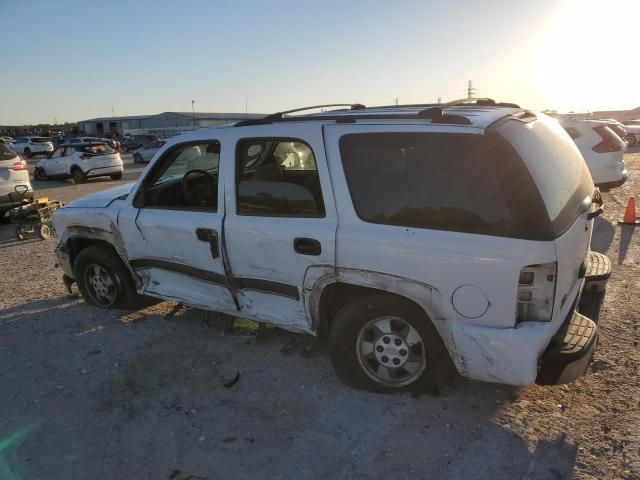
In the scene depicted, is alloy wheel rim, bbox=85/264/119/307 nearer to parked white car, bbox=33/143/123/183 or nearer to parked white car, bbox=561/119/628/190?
parked white car, bbox=561/119/628/190

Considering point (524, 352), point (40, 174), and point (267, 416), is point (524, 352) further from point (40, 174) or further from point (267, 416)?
point (40, 174)

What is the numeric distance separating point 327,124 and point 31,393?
9.36 feet

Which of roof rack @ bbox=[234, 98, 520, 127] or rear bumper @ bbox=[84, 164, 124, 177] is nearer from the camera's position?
roof rack @ bbox=[234, 98, 520, 127]

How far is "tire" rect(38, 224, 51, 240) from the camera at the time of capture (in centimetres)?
869

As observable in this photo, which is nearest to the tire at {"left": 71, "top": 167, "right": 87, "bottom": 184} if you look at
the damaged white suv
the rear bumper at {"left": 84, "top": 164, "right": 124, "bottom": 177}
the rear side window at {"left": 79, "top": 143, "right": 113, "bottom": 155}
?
the rear bumper at {"left": 84, "top": 164, "right": 124, "bottom": 177}

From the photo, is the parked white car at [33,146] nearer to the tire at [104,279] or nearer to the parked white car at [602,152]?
the tire at [104,279]

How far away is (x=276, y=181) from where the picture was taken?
11.6 feet

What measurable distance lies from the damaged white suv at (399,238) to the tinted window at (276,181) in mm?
11

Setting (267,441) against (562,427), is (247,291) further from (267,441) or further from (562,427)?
(562,427)

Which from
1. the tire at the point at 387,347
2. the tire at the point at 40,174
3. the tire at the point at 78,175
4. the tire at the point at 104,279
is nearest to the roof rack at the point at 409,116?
the tire at the point at 387,347

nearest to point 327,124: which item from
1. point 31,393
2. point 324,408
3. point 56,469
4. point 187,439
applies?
point 324,408

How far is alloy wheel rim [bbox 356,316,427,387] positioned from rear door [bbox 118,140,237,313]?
1.19 meters

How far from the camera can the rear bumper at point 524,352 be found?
259 cm

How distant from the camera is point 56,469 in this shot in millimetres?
2725
